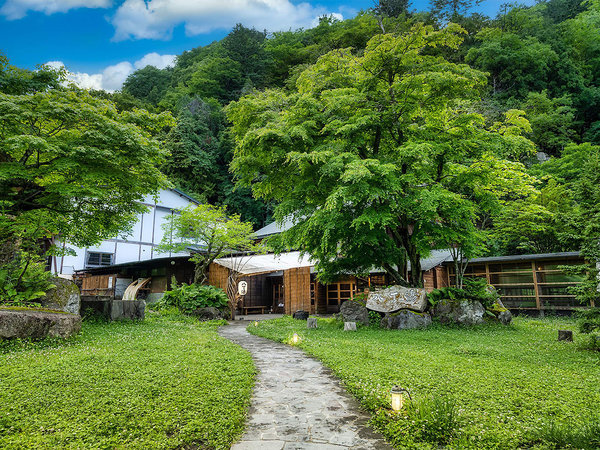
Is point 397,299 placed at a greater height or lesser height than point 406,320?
greater

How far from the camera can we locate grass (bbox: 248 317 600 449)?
3.19m

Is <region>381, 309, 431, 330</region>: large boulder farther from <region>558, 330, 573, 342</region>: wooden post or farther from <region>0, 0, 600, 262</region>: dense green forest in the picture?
<region>0, 0, 600, 262</region>: dense green forest

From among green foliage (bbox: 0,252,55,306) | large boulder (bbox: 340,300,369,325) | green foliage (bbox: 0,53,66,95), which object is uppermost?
green foliage (bbox: 0,53,66,95)

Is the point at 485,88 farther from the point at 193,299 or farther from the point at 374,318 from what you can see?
the point at 193,299

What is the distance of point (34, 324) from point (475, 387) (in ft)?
25.7

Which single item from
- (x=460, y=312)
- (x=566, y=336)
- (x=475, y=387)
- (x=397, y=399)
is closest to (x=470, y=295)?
(x=460, y=312)

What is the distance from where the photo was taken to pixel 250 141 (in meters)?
10.8

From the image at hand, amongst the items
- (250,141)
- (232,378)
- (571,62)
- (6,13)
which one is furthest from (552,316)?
(6,13)

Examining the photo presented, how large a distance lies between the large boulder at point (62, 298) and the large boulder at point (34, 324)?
1.38 metres

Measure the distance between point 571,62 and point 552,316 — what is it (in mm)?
23161

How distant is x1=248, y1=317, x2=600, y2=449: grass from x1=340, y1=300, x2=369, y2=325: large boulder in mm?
3443

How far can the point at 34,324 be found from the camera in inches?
269

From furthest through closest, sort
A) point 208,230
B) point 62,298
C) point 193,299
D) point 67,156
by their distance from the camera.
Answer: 1. point 208,230
2. point 193,299
3. point 62,298
4. point 67,156

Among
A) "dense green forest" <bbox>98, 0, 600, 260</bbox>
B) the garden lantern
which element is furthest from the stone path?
"dense green forest" <bbox>98, 0, 600, 260</bbox>
